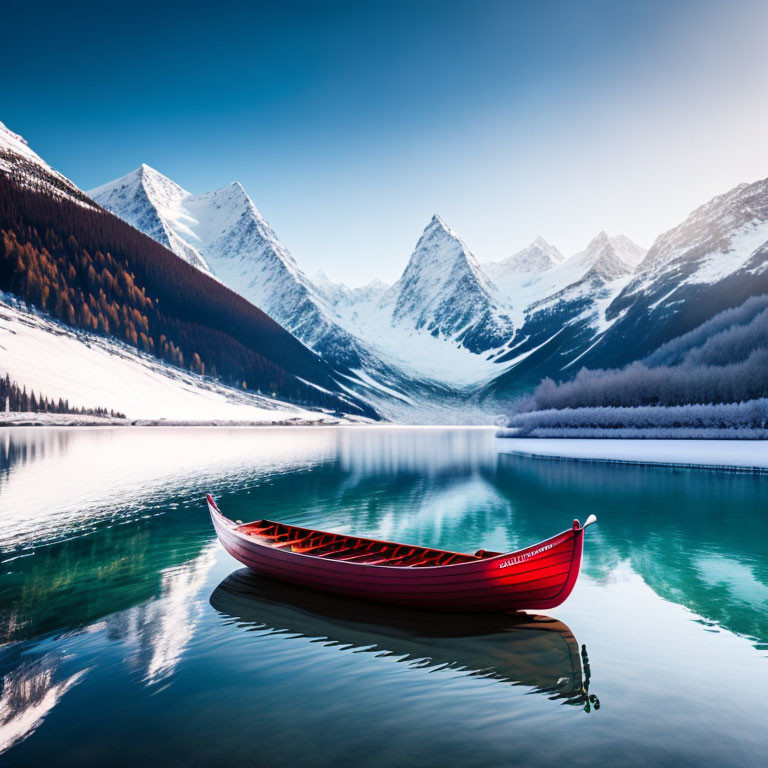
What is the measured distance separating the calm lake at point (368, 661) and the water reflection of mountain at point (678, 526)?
201 millimetres

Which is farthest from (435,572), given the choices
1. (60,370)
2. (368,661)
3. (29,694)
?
(60,370)

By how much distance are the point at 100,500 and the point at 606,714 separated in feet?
119

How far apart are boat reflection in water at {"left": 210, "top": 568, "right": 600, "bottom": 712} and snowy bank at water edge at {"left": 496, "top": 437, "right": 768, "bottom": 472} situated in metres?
51.8

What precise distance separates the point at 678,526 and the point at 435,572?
70.2 ft

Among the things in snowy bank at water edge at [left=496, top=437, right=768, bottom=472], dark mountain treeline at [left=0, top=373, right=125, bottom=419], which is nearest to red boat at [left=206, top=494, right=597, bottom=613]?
snowy bank at water edge at [left=496, top=437, right=768, bottom=472]

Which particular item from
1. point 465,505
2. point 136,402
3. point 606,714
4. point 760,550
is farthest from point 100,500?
point 136,402

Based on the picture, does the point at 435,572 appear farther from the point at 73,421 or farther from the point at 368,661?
the point at 73,421

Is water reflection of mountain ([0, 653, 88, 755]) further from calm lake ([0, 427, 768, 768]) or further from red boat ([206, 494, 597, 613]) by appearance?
red boat ([206, 494, 597, 613])

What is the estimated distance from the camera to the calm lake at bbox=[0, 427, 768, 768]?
390 inches

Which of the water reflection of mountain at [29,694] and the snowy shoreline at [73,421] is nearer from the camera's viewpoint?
the water reflection of mountain at [29,694]

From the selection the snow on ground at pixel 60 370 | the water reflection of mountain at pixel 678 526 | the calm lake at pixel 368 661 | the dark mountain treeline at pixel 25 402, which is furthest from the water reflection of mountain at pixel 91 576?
the snow on ground at pixel 60 370

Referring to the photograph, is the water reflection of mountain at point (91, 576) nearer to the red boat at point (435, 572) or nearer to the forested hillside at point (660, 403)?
the red boat at point (435, 572)

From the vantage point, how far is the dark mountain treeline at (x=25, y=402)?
5822 inches

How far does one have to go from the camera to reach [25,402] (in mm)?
151875
